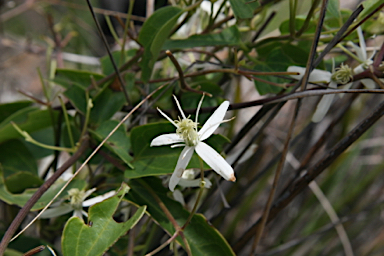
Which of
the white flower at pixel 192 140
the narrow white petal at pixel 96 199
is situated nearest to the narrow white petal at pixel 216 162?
the white flower at pixel 192 140

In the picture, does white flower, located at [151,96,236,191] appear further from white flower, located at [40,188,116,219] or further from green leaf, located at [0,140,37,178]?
green leaf, located at [0,140,37,178]

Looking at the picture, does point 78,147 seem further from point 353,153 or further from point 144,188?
point 353,153

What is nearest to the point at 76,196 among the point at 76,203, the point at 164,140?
the point at 76,203

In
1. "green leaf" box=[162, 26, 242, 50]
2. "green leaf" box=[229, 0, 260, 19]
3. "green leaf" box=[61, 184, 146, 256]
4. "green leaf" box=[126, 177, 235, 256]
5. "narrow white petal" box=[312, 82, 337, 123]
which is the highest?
"green leaf" box=[229, 0, 260, 19]

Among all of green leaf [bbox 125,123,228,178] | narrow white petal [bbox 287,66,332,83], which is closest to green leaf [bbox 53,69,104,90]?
green leaf [bbox 125,123,228,178]

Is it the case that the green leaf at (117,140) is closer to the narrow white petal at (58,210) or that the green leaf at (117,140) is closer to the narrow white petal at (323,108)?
the narrow white petal at (58,210)

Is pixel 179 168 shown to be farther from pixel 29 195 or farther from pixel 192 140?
pixel 29 195
